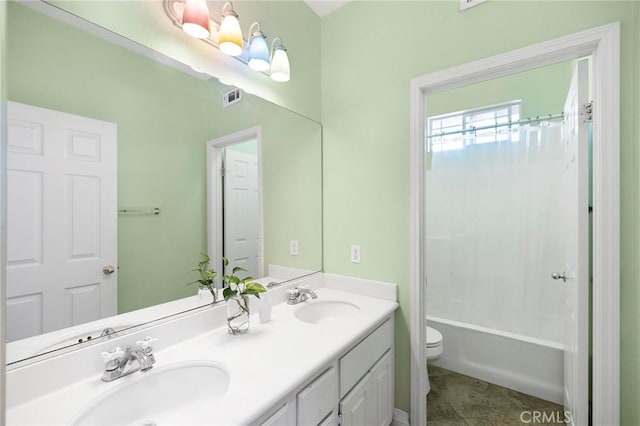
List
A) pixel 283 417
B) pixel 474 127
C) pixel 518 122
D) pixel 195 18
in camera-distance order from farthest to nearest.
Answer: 1. pixel 474 127
2. pixel 518 122
3. pixel 195 18
4. pixel 283 417

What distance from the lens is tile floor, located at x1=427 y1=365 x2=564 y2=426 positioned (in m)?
1.76

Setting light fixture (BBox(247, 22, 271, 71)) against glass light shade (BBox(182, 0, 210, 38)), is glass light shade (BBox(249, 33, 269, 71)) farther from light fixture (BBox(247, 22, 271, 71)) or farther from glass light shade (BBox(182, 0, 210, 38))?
glass light shade (BBox(182, 0, 210, 38))

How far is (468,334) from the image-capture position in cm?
227

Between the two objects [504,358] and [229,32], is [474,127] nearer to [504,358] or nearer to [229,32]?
[504,358]

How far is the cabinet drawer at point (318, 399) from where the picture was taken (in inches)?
35.4

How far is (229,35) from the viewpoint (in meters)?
1.18

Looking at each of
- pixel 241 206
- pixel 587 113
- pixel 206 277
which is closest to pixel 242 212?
pixel 241 206

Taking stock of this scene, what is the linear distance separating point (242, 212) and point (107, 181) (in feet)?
2.03

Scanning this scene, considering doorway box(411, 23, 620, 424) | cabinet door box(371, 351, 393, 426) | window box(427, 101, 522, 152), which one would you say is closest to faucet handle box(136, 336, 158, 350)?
cabinet door box(371, 351, 393, 426)

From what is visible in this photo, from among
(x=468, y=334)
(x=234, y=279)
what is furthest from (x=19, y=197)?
(x=468, y=334)

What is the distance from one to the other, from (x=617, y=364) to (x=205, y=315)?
168 cm

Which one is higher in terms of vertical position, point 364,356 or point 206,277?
point 206,277

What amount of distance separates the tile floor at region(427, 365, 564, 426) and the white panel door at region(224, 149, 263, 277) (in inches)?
61.4

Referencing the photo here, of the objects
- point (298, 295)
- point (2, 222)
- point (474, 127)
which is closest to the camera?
point (2, 222)
